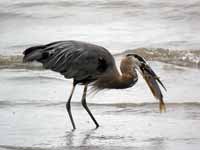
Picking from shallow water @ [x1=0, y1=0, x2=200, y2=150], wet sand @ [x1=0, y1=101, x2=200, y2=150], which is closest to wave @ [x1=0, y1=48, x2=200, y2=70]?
shallow water @ [x1=0, y1=0, x2=200, y2=150]

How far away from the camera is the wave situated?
Result: 504 inches

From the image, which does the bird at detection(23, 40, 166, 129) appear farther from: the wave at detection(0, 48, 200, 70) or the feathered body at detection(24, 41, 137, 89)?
the wave at detection(0, 48, 200, 70)

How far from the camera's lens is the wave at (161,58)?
12797mm

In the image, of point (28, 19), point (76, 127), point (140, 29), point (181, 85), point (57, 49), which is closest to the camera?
point (76, 127)

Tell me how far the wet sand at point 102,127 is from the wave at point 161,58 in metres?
3.04

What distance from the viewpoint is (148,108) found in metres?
9.59

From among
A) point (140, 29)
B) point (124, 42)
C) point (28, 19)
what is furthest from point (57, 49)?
point (28, 19)

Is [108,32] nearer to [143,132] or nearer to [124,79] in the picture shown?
[124,79]

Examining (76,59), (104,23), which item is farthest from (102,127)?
(104,23)

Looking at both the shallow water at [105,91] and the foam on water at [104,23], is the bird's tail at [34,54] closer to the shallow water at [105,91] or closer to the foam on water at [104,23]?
the shallow water at [105,91]

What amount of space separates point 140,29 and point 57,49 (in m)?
6.37

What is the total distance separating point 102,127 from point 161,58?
195 inches

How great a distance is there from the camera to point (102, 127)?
864 centimetres

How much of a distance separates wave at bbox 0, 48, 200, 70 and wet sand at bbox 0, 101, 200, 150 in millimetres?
3041
